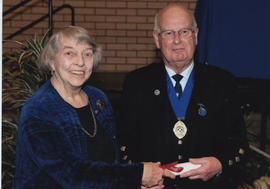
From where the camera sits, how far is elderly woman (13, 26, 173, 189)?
1.62m

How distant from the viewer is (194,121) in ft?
6.45

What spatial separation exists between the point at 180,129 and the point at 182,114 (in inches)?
3.7

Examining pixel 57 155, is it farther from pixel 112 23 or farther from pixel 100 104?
pixel 112 23

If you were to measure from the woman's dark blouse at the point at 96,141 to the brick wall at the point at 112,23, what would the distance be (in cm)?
361

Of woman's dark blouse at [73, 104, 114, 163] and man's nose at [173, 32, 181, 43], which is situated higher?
man's nose at [173, 32, 181, 43]

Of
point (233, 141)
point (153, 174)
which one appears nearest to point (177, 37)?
point (233, 141)

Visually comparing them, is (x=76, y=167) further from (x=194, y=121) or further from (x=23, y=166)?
(x=194, y=121)

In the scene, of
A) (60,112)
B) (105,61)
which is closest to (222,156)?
(60,112)

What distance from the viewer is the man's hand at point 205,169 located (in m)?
1.80

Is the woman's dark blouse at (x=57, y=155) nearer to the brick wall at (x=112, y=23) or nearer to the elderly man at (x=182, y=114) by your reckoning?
the elderly man at (x=182, y=114)

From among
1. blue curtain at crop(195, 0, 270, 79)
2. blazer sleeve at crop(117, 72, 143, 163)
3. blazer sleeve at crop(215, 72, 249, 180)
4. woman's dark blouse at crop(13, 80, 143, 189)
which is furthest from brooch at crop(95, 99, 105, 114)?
blue curtain at crop(195, 0, 270, 79)

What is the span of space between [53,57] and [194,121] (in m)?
0.88

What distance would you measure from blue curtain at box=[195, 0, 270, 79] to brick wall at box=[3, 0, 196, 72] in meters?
2.88

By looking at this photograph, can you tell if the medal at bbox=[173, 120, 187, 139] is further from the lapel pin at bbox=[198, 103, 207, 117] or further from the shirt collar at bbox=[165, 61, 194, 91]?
the shirt collar at bbox=[165, 61, 194, 91]
